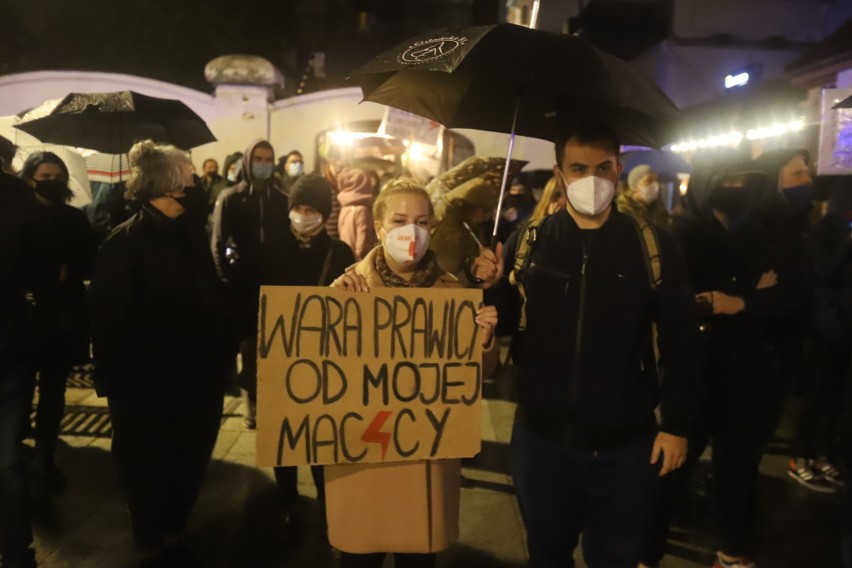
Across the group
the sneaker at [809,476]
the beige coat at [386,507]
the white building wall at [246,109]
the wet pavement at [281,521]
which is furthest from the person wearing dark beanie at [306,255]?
the white building wall at [246,109]

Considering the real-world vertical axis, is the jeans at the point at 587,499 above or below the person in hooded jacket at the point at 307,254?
below

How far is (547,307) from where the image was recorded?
7.90 ft

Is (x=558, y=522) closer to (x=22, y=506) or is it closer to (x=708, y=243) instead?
(x=708, y=243)

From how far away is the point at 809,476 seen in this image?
459cm

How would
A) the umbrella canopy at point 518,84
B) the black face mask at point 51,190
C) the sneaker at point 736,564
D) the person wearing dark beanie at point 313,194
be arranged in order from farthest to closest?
the black face mask at point 51,190 → the person wearing dark beanie at point 313,194 → the sneaker at point 736,564 → the umbrella canopy at point 518,84

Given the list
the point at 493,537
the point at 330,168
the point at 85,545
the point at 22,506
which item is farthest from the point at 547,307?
the point at 330,168

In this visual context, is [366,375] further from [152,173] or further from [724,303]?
[724,303]

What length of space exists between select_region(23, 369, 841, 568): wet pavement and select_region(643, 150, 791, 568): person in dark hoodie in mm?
662

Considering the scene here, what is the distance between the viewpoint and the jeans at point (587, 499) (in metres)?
2.38

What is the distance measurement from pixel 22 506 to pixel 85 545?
27.7 inches

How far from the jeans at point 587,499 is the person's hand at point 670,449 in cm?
4

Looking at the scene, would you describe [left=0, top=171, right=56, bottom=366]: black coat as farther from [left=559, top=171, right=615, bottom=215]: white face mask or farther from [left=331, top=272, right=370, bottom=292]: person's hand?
[left=559, top=171, right=615, bottom=215]: white face mask

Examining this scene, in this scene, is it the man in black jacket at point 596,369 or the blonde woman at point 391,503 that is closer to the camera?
the man in black jacket at point 596,369

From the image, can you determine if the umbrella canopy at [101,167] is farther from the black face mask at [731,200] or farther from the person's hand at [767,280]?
the person's hand at [767,280]
